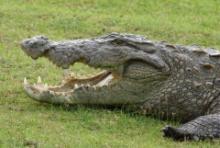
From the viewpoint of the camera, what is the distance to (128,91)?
26.9ft

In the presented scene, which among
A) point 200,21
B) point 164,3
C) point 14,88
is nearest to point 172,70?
point 14,88

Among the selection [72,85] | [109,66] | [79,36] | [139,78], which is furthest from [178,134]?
[79,36]

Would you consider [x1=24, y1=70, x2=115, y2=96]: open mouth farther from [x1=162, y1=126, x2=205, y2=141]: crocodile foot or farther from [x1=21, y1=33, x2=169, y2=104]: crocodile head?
[x1=162, y1=126, x2=205, y2=141]: crocodile foot

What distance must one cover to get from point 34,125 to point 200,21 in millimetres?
8541

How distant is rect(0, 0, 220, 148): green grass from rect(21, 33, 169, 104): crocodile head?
0.17 m

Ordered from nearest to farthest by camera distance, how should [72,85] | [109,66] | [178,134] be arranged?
1. [178,134]
2. [109,66]
3. [72,85]

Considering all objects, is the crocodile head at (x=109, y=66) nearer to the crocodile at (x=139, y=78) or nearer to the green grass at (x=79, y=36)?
the crocodile at (x=139, y=78)

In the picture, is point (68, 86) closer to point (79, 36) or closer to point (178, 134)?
point (178, 134)

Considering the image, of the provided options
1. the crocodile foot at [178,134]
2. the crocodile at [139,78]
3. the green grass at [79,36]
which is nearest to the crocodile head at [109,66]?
the crocodile at [139,78]

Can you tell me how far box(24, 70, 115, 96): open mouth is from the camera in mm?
8133

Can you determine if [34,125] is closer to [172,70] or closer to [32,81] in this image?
[172,70]

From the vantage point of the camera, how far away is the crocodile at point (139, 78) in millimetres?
8125

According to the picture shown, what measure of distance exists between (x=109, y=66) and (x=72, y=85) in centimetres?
51

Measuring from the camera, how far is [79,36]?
13375mm
